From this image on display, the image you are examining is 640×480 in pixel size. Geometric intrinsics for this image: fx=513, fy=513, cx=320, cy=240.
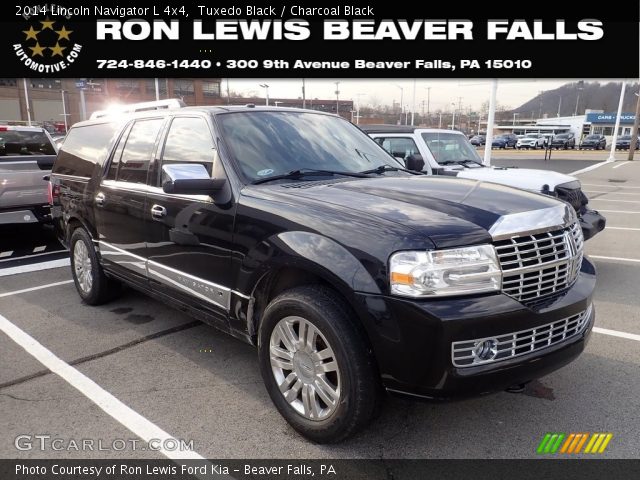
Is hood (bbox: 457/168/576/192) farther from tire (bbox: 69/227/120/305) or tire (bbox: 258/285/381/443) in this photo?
tire (bbox: 69/227/120/305)

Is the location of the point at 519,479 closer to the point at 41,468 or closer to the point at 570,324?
the point at 570,324

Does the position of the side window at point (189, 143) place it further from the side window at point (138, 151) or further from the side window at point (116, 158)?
the side window at point (116, 158)

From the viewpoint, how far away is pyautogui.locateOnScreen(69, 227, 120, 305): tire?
198 inches

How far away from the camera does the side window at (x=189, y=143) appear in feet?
11.9

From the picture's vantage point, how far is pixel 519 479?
2.58 m

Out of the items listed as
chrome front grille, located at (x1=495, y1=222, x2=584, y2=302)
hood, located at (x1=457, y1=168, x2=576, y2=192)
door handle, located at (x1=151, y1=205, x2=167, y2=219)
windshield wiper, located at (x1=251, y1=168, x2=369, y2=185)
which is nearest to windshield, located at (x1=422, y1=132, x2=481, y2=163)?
hood, located at (x1=457, y1=168, x2=576, y2=192)

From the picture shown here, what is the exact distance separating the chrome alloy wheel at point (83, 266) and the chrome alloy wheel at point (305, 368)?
294cm

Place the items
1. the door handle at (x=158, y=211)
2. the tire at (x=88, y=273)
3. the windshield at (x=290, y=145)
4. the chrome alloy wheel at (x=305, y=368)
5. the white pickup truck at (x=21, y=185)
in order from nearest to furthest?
the chrome alloy wheel at (x=305, y=368)
the windshield at (x=290, y=145)
the door handle at (x=158, y=211)
the tire at (x=88, y=273)
the white pickup truck at (x=21, y=185)

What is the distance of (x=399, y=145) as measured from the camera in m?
8.23

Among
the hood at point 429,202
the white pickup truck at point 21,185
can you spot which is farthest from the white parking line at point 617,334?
the white pickup truck at point 21,185

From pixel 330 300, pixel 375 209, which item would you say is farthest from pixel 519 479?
pixel 375 209

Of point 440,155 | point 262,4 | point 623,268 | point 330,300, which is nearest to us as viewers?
point 330,300

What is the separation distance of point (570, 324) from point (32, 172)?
7407 mm
